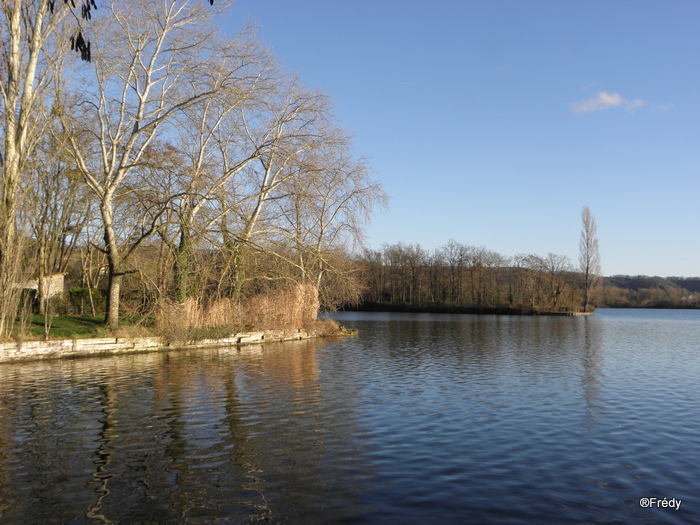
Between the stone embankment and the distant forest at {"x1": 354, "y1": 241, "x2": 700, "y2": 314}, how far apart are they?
4890 centimetres

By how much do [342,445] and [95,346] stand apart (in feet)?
44.6

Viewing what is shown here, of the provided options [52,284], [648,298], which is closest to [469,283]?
[648,298]

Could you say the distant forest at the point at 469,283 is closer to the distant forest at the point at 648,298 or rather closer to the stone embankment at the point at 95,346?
the distant forest at the point at 648,298

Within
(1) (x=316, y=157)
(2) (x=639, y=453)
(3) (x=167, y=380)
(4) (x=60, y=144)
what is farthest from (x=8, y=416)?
(1) (x=316, y=157)

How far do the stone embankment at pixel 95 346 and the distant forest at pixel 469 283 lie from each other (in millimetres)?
48901

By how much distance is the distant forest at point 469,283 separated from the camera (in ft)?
237

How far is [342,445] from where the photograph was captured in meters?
8.57

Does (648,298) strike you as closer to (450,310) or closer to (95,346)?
(450,310)

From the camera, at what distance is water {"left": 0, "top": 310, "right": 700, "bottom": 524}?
6.12 meters
